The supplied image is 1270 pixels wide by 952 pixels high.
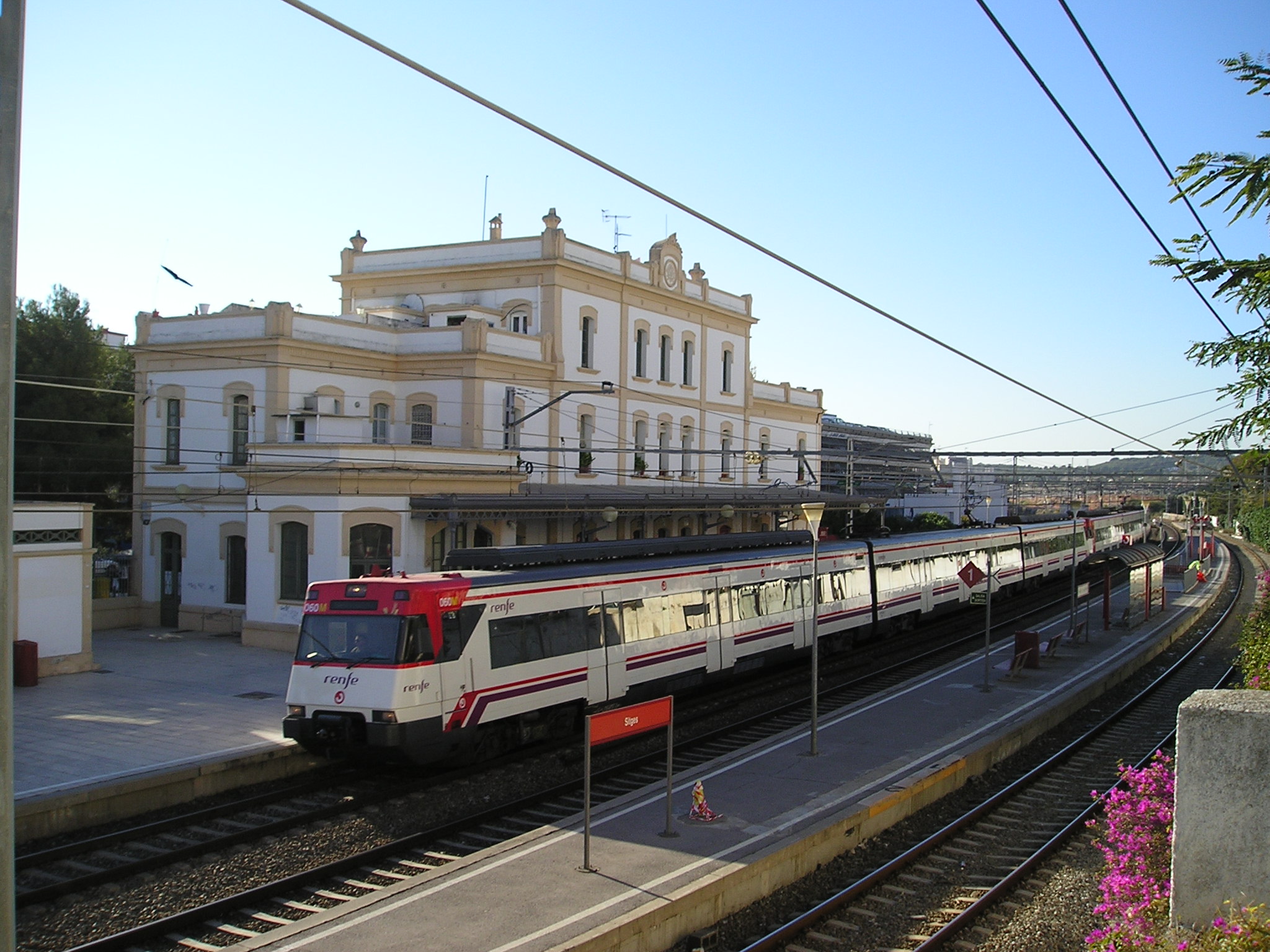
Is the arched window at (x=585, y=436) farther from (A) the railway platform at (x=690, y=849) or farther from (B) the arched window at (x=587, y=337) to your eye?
(A) the railway platform at (x=690, y=849)

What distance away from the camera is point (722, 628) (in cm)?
1908

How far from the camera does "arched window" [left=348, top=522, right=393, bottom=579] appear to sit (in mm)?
25125

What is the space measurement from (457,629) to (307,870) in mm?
3863

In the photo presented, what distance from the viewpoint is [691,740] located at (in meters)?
16.1

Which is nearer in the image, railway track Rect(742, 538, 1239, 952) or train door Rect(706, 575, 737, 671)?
railway track Rect(742, 538, 1239, 952)

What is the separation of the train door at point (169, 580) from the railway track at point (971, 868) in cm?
2360

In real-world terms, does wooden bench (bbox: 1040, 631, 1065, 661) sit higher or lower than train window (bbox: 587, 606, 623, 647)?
lower

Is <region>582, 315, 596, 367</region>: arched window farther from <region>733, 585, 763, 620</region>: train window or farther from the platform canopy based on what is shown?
<region>733, 585, 763, 620</region>: train window

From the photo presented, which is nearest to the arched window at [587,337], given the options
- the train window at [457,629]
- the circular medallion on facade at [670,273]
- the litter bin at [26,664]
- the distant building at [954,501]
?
the circular medallion on facade at [670,273]

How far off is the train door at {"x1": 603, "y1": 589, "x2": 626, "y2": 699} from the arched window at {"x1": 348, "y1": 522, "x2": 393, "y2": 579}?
1040 centimetres

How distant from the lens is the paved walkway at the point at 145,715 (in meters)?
13.5

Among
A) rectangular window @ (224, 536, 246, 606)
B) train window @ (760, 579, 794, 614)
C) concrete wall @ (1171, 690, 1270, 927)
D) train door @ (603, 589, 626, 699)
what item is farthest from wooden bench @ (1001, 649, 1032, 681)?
rectangular window @ (224, 536, 246, 606)

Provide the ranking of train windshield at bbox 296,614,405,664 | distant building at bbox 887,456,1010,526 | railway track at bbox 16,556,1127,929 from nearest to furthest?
railway track at bbox 16,556,1127,929 < train windshield at bbox 296,614,405,664 < distant building at bbox 887,456,1010,526

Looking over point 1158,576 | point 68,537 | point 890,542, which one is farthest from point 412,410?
point 1158,576
